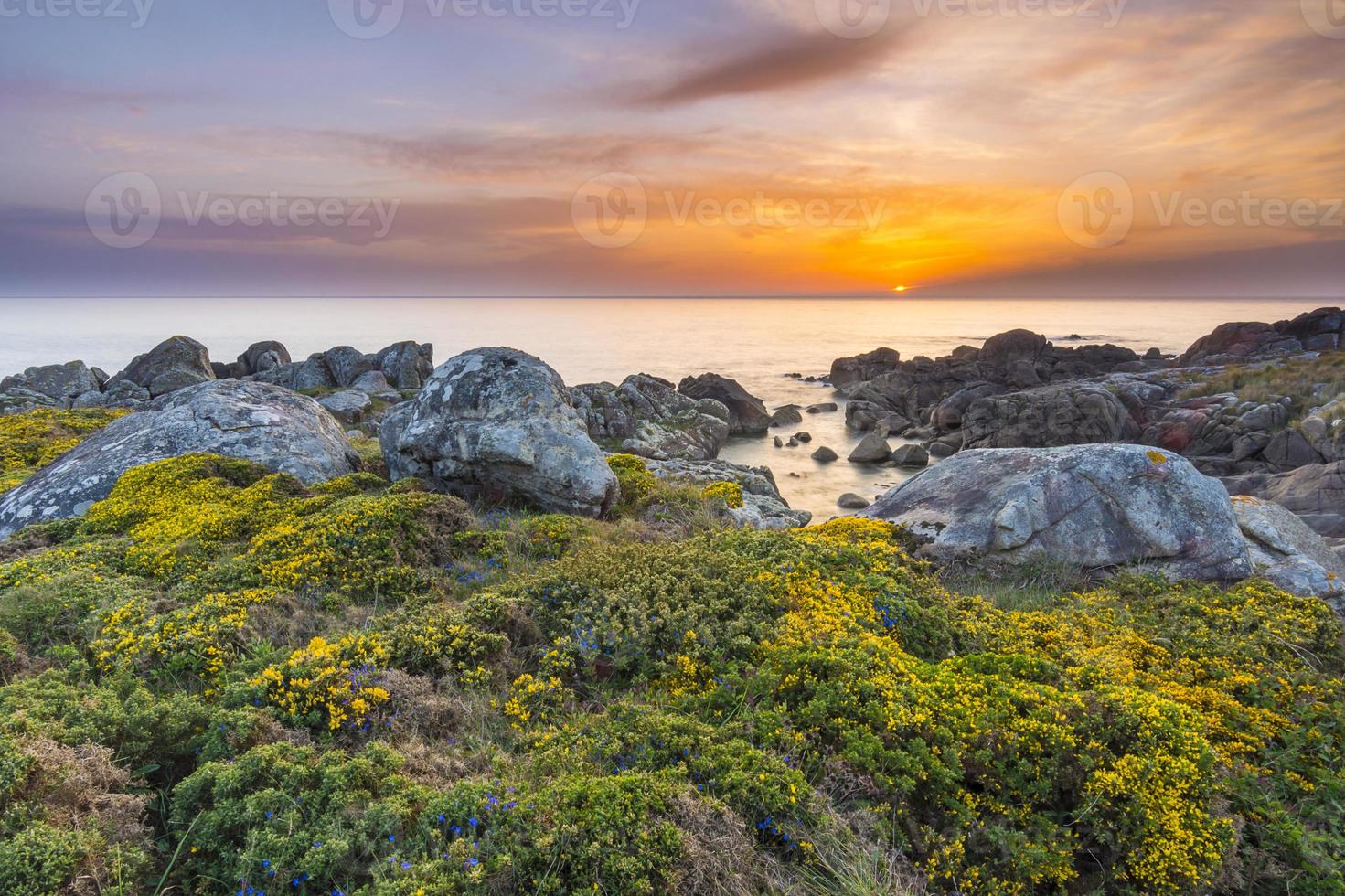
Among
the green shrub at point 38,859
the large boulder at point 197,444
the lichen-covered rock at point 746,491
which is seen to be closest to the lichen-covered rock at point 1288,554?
the lichen-covered rock at point 746,491

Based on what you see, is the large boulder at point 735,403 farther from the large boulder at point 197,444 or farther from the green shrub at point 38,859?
the green shrub at point 38,859

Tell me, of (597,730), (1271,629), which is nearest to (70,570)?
(597,730)

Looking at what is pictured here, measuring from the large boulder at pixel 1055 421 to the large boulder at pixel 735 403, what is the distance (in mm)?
13829

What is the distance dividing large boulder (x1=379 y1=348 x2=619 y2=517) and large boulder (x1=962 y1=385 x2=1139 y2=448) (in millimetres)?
31442

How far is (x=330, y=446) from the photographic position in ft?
40.8

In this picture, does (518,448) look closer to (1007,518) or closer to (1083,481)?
(1007,518)

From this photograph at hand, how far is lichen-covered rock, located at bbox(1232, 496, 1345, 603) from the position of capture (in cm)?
834

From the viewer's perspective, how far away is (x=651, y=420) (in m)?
37.0

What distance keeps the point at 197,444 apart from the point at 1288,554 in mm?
17421

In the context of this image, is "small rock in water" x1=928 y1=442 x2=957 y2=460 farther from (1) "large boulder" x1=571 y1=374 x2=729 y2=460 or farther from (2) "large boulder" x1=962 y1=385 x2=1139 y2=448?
(1) "large boulder" x1=571 y1=374 x2=729 y2=460

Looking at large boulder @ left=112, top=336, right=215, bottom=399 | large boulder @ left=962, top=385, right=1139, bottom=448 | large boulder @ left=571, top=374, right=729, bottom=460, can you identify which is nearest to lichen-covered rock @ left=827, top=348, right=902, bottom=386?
large boulder @ left=571, top=374, right=729, bottom=460

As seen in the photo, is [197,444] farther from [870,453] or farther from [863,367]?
[863,367]

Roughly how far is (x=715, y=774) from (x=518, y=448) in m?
7.05

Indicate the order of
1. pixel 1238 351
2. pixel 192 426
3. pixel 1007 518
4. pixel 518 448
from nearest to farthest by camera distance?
pixel 1007 518
pixel 518 448
pixel 192 426
pixel 1238 351
